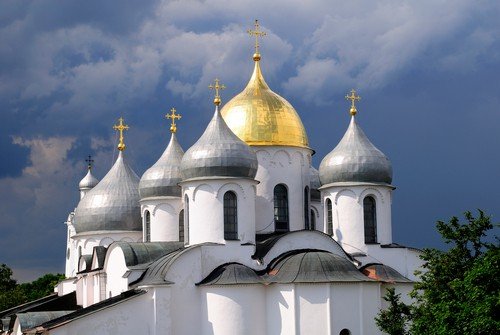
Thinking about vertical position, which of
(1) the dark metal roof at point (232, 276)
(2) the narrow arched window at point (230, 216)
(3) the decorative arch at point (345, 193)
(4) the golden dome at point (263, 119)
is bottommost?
(1) the dark metal roof at point (232, 276)

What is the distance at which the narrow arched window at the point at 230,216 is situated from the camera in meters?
29.8

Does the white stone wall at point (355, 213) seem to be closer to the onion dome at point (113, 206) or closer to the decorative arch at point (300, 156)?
the decorative arch at point (300, 156)

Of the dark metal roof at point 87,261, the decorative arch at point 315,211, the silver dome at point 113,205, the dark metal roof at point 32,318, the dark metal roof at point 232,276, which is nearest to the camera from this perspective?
the dark metal roof at point 232,276

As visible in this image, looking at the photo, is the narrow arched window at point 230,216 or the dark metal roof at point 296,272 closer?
the dark metal roof at point 296,272

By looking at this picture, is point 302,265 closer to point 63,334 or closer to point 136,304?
point 136,304

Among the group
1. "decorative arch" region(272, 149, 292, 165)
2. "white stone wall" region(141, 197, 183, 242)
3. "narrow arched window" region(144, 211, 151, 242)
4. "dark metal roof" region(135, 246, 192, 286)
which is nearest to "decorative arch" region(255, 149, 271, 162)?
"decorative arch" region(272, 149, 292, 165)

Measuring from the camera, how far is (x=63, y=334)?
2703 cm

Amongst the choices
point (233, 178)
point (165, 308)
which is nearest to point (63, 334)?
point (165, 308)

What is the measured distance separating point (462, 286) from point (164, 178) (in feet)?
51.9

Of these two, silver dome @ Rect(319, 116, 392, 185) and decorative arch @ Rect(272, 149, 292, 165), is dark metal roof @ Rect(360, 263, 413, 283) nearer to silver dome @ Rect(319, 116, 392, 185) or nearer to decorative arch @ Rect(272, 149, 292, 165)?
silver dome @ Rect(319, 116, 392, 185)

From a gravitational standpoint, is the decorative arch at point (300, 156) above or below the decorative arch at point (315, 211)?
above

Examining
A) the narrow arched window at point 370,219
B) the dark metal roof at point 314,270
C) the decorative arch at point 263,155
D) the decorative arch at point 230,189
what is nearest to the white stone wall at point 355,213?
the narrow arched window at point 370,219

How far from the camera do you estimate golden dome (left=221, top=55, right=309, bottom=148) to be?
32812 millimetres

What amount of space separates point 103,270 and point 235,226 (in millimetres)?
6930
